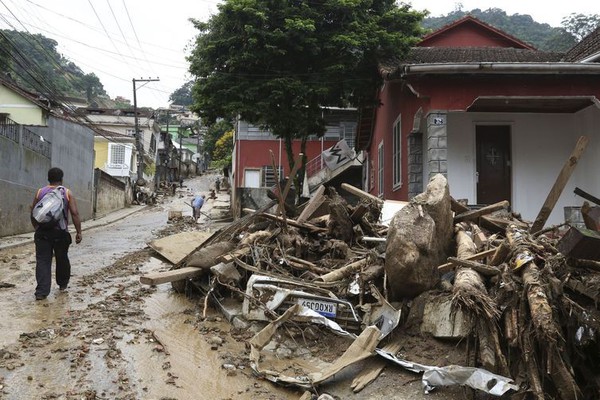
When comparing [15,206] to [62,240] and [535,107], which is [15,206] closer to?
[62,240]

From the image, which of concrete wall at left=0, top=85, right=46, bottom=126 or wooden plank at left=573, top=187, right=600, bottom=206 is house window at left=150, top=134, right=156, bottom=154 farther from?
wooden plank at left=573, top=187, right=600, bottom=206

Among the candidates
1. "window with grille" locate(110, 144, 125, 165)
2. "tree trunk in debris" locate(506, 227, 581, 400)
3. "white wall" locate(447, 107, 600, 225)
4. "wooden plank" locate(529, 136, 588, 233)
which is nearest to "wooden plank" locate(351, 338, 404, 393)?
"tree trunk in debris" locate(506, 227, 581, 400)

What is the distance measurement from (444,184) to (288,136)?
12.3 meters

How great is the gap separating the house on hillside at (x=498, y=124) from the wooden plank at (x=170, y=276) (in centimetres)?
530

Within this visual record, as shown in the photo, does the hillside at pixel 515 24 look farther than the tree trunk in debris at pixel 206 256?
Yes

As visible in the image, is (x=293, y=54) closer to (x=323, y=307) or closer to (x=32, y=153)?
(x=32, y=153)

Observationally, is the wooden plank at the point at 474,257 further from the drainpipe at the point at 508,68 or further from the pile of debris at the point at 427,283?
the drainpipe at the point at 508,68

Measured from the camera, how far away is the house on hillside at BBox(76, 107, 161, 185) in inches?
1640

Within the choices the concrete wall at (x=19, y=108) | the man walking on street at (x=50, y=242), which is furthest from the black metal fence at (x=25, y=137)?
the man walking on street at (x=50, y=242)

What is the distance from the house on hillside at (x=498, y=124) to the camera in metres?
9.59

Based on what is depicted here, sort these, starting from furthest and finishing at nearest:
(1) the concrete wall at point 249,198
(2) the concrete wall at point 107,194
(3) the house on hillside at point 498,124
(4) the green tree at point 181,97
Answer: (4) the green tree at point 181,97 → (2) the concrete wall at point 107,194 → (1) the concrete wall at point 249,198 → (3) the house on hillside at point 498,124

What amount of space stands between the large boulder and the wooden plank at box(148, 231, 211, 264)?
352 cm

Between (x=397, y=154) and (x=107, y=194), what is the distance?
2355 centimetres

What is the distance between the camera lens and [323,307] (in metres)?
5.09
